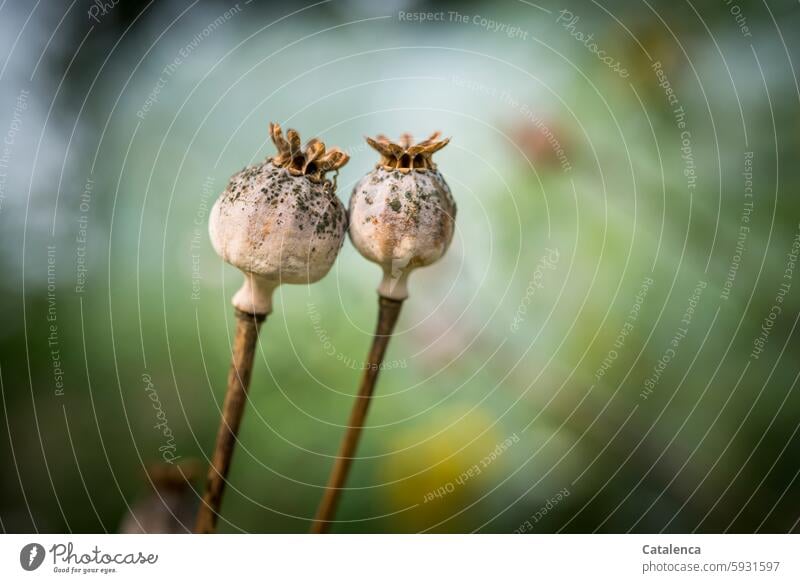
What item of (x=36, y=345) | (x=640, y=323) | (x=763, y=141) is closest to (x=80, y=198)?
(x=36, y=345)

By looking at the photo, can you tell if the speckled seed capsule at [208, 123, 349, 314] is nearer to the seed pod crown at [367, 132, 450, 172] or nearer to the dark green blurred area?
the seed pod crown at [367, 132, 450, 172]

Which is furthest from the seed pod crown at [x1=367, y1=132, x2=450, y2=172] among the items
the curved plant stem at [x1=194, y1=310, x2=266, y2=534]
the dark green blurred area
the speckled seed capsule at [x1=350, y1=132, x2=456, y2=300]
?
the dark green blurred area

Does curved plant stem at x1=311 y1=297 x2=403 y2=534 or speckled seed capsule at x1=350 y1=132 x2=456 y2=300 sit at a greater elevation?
speckled seed capsule at x1=350 y1=132 x2=456 y2=300

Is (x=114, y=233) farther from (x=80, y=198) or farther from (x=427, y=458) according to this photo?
(x=427, y=458)

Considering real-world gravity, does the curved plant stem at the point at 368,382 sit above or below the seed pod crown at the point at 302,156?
below
